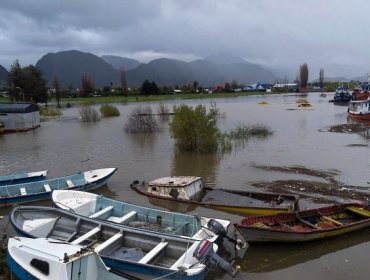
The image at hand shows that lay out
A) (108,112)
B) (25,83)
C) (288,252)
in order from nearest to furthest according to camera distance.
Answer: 1. (288,252)
2. (108,112)
3. (25,83)

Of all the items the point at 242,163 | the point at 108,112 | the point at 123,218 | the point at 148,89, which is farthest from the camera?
the point at 148,89

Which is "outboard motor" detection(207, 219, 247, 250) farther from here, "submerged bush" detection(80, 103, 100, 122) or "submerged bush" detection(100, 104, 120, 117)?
"submerged bush" detection(100, 104, 120, 117)

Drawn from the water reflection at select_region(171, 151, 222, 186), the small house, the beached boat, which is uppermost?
the small house

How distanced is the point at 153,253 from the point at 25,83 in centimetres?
6772

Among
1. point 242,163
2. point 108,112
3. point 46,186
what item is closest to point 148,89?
point 108,112

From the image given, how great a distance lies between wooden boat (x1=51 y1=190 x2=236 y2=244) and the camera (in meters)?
11.3

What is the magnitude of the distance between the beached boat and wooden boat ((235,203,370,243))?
4.59 meters

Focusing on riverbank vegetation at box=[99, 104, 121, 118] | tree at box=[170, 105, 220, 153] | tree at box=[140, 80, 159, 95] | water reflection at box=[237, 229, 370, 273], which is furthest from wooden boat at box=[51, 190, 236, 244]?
tree at box=[140, 80, 159, 95]

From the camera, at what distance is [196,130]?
2638cm

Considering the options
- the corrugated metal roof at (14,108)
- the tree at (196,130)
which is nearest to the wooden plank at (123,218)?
the tree at (196,130)

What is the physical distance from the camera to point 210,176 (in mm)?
21203

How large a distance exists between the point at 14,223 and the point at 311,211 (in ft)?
30.9

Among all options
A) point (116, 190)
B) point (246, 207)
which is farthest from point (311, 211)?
point (116, 190)

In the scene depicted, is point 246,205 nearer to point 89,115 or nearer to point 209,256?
point 209,256
